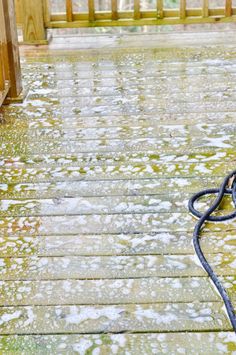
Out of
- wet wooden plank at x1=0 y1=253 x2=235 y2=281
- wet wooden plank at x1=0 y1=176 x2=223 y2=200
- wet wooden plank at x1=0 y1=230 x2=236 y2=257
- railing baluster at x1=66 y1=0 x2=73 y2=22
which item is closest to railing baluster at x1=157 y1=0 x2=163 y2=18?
railing baluster at x1=66 y1=0 x2=73 y2=22

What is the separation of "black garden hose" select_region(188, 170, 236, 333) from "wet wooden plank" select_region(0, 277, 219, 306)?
0.03 meters

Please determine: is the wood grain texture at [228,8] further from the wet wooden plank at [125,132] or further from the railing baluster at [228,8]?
the wet wooden plank at [125,132]

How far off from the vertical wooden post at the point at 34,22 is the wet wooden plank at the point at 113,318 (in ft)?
11.8

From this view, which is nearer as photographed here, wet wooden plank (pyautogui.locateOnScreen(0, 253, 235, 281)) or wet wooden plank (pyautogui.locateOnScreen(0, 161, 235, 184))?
wet wooden plank (pyautogui.locateOnScreen(0, 253, 235, 281))

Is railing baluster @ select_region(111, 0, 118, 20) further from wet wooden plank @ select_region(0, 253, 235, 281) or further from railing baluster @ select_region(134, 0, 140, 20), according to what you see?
wet wooden plank @ select_region(0, 253, 235, 281)

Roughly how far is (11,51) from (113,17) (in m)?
1.54

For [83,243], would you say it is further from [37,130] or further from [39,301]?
[37,130]

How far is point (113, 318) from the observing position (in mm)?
1879

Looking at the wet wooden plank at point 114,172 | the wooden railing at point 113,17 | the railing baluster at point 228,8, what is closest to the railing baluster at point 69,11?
the wooden railing at point 113,17

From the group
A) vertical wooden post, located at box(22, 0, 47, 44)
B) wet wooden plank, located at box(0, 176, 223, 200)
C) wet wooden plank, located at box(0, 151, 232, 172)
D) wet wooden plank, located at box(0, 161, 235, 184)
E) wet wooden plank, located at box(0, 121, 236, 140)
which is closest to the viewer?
wet wooden plank, located at box(0, 176, 223, 200)

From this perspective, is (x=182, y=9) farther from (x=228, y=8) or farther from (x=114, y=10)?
(x=114, y=10)

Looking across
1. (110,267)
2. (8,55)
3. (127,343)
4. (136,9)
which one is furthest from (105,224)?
(136,9)

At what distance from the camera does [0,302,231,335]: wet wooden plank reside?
72.3 inches

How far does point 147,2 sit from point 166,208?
989 cm
